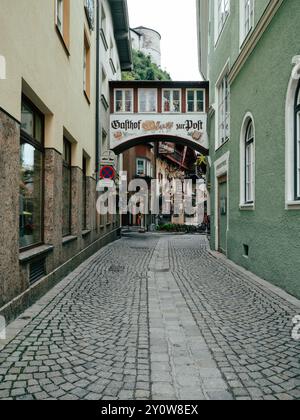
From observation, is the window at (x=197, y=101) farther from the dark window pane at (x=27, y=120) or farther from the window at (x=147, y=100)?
the dark window pane at (x=27, y=120)

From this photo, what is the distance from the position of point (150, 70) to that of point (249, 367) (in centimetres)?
7191

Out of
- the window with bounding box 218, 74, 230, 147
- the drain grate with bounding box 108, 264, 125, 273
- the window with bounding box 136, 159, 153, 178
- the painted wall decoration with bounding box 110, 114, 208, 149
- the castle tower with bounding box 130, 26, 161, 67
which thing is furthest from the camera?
the castle tower with bounding box 130, 26, 161, 67

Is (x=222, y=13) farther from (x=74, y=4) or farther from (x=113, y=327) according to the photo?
(x=113, y=327)

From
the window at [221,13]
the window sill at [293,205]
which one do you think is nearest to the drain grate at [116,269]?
the window sill at [293,205]

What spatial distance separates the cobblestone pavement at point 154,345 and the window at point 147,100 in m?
12.9

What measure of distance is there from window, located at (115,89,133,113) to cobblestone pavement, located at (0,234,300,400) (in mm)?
12850

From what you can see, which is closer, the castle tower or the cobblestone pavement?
the cobblestone pavement

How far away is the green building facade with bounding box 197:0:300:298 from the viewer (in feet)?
19.9

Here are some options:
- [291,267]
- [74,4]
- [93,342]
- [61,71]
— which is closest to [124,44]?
[74,4]

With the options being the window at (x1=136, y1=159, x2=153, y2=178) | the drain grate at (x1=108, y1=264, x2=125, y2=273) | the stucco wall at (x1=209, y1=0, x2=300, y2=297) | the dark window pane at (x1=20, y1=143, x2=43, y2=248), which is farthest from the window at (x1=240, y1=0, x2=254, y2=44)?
the window at (x1=136, y1=159, x2=153, y2=178)

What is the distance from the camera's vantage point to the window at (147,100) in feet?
59.2

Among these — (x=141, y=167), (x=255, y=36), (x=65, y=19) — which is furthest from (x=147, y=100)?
(x=141, y=167)

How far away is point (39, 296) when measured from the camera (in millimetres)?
5781

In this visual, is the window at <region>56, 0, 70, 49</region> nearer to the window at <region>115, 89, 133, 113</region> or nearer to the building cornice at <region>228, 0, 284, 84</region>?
the building cornice at <region>228, 0, 284, 84</region>
